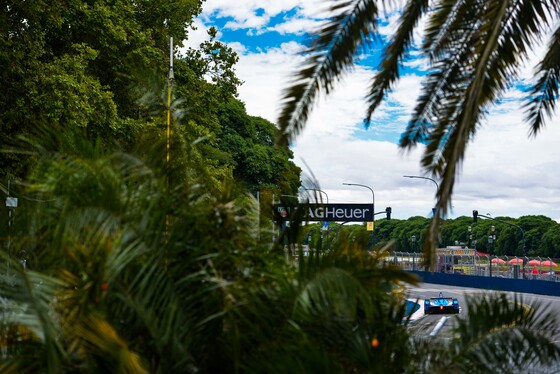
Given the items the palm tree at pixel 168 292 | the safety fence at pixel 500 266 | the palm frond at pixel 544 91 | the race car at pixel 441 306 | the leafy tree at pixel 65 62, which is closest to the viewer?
the palm tree at pixel 168 292

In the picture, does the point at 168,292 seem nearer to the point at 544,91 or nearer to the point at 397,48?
the point at 397,48

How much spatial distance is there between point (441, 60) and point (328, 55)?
3.81 feet

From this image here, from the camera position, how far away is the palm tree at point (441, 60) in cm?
488

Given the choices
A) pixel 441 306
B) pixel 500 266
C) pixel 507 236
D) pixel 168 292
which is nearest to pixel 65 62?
pixel 441 306

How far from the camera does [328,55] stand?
540 cm

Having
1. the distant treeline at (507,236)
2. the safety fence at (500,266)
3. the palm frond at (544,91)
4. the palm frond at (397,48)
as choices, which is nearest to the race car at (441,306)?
the safety fence at (500,266)

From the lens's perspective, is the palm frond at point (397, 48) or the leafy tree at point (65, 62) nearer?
the palm frond at point (397, 48)

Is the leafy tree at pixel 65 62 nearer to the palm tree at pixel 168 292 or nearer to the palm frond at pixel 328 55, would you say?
the palm frond at pixel 328 55

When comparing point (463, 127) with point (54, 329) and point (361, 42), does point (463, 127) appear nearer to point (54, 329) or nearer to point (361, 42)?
point (361, 42)

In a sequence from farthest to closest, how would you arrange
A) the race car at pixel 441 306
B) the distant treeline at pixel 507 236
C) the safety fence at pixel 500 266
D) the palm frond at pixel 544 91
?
1. the distant treeline at pixel 507 236
2. the safety fence at pixel 500 266
3. the race car at pixel 441 306
4. the palm frond at pixel 544 91

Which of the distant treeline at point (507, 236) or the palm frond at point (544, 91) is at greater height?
the distant treeline at point (507, 236)

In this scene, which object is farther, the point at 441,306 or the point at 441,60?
the point at 441,306

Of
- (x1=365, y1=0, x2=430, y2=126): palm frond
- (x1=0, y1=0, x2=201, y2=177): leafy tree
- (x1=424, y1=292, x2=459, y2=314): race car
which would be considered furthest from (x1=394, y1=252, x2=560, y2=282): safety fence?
(x1=365, y1=0, x2=430, y2=126): palm frond

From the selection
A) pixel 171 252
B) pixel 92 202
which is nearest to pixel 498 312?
pixel 171 252
